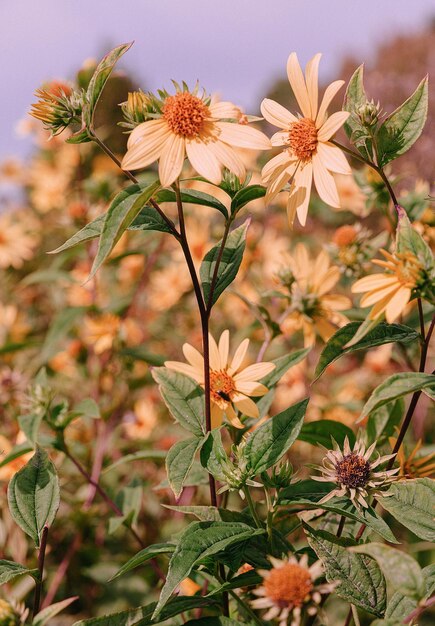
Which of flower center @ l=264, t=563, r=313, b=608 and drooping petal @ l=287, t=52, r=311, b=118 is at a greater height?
drooping petal @ l=287, t=52, r=311, b=118

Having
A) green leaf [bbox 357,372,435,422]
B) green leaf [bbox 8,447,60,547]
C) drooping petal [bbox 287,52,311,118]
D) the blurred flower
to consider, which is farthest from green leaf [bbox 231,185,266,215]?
the blurred flower

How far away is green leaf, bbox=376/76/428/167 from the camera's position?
611mm

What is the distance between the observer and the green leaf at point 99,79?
21.6 inches

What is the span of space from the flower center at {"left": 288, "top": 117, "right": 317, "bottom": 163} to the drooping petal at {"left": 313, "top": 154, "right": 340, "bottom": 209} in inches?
0.5

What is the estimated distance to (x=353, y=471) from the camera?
598 mm

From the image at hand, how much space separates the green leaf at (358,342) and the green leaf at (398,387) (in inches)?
→ 1.6

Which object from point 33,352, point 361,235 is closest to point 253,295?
point 361,235

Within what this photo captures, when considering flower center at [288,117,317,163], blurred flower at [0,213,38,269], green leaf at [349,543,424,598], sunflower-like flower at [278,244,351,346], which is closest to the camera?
green leaf at [349,543,424,598]

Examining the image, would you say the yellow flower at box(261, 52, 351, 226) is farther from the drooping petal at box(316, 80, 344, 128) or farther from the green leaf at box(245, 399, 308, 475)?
the green leaf at box(245, 399, 308, 475)

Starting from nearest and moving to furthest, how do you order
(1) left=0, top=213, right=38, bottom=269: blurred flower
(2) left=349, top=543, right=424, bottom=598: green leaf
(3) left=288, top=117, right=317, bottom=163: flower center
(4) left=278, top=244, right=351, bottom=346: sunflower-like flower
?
(2) left=349, top=543, right=424, bottom=598: green leaf
(3) left=288, top=117, right=317, bottom=163: flower center
(4) left=278, top=244, right=351, bottom=346: sunflower-like flower
(1) left=0, top=213, right=38, bottom=269: blurred flower

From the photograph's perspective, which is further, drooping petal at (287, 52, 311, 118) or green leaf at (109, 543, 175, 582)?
drooping petal at (287, 52, 311, 118)

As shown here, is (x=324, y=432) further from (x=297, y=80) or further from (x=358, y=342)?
(x=297, y=80)

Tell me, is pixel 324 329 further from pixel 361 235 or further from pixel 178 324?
pixel 178 324

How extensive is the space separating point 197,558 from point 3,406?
98 cm
